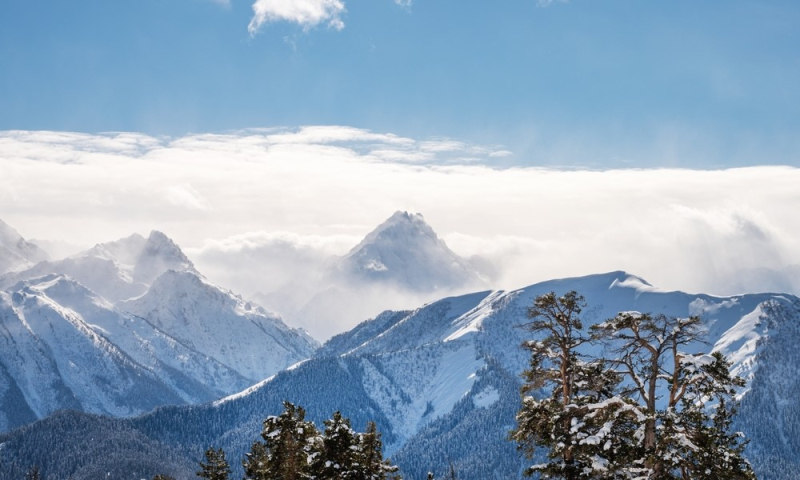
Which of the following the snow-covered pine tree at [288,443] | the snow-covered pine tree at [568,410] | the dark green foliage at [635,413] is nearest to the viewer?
the dark green foliage at [635,413]

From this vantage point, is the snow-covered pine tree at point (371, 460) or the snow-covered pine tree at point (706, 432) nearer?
the snow-covered pine tree at point (706, 432)

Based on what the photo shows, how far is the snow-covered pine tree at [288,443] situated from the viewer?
2088 inches

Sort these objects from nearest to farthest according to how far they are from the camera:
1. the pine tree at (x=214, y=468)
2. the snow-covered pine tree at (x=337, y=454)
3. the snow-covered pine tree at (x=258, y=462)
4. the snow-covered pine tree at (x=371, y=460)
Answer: the snow-covered pine tree at (x=337, y=454)
the snow-covered pine tree at (x=371, y=460)
the snow-covered pine tree at (x=258, y=462)
the pine tree at (x=214, y=468)

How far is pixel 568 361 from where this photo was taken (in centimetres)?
3716

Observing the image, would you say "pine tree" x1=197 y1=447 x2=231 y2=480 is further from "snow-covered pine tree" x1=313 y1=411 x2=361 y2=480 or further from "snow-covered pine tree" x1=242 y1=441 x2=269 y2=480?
"snow-covered pine tree" x1=313 y1=411 x2=361 y2=480

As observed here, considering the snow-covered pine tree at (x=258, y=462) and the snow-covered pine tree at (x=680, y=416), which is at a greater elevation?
the snow-covered pine tree at (x=680, y=416)

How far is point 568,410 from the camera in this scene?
34.3 meters

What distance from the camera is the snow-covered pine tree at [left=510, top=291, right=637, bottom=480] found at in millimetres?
33188

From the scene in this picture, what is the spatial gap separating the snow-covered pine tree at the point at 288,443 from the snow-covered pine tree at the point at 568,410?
18.5m

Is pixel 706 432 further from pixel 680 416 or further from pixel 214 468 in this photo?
pixel 214 468

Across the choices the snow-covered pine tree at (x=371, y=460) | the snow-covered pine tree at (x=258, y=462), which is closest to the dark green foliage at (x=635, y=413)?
the snow-covered pine tree at (x=371, y=460)

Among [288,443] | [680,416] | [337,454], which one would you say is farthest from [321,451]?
[680,416]

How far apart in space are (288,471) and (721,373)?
97.8ft

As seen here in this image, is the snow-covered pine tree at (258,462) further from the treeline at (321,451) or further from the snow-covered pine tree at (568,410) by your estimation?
the snow-covered pine tree at (568,410)
